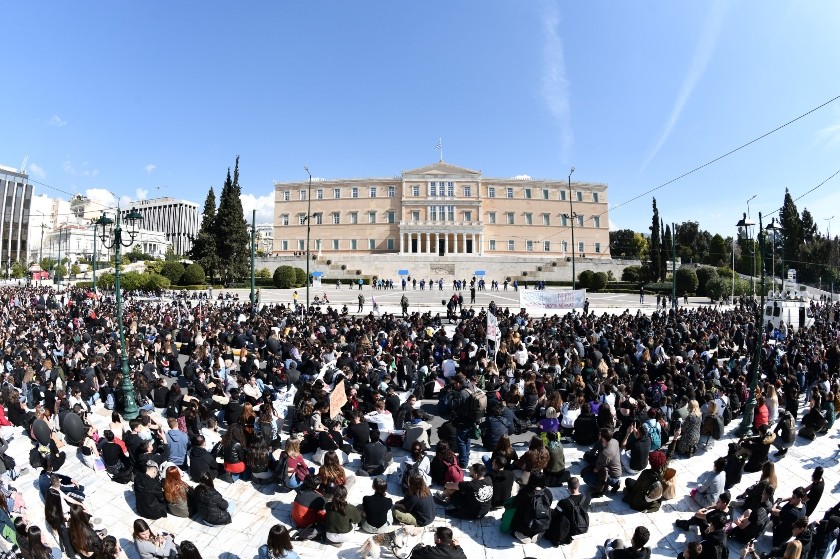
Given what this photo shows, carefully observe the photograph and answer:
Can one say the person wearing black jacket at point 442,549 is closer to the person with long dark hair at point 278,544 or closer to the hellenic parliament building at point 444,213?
the person with long dark hair at point 278,544

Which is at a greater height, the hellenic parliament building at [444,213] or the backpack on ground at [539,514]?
the hellenic parliament building at [444,213]

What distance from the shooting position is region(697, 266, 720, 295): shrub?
1640 inches

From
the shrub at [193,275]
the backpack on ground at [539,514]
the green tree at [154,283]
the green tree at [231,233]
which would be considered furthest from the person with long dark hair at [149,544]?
the green tree at [231,233]

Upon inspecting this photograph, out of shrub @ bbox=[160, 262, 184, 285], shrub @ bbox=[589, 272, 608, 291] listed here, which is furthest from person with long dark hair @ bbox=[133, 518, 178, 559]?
shrub @ bbox=[589, 272, 608, 291]

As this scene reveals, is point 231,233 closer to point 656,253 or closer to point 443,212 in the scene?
point 443,212

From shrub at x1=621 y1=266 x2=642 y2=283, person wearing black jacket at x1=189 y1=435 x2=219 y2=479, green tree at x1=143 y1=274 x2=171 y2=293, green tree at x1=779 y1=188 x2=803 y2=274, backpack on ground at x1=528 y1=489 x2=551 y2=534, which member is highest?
green tree at x1=779 y1=188 x2=803 y2=274

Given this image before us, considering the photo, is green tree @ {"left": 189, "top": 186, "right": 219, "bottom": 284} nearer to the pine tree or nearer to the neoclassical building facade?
the neoclassical building facade

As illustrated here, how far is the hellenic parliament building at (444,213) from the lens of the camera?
2908 inches

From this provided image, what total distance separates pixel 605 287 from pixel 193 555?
51.4 m


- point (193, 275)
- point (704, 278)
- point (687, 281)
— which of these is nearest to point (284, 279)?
point (193, 275)

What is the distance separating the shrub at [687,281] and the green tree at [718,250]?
116 ft

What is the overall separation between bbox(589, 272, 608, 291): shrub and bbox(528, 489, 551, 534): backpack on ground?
46.9 meters

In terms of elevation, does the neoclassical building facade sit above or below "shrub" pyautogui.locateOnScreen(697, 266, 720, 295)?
above

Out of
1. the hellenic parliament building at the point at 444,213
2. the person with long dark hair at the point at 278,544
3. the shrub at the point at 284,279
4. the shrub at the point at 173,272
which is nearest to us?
the person with long dark hair at the point at 278,544
